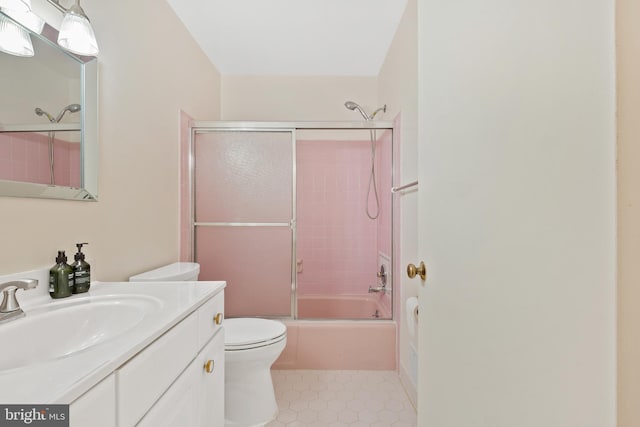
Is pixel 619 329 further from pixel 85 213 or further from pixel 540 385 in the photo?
pixel 85 213

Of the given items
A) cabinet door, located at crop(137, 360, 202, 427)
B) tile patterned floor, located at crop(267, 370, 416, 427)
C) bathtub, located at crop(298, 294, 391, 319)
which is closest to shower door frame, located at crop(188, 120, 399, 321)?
tile patterned floor, located at crop(267, 370, 416, 427)

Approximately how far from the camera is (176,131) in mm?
2102

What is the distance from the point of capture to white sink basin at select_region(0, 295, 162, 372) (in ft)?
2.61

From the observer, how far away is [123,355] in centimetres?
64

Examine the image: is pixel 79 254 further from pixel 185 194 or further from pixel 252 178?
pixel 252 178

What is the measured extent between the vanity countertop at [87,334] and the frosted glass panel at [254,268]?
3.76 ft

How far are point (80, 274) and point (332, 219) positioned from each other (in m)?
2.37

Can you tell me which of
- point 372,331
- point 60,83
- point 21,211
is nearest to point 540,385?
point 21,211

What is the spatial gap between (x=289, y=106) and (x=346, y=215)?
1.19 metres

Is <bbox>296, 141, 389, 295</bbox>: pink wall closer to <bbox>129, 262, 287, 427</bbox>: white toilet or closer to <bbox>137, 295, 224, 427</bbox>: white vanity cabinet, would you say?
<bbox>129, 262, 287, 427</bbox>: white toilet

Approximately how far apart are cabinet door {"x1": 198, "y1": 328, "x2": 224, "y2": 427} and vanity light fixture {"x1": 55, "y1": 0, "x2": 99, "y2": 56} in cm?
114

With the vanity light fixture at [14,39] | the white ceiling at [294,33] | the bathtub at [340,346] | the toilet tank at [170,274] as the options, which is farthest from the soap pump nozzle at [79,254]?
the white ceiling at [294,33]

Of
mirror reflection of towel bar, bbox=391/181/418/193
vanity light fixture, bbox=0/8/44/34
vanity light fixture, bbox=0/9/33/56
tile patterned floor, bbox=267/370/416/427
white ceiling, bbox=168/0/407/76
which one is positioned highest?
white ceiling, bbox=168/0/407/76

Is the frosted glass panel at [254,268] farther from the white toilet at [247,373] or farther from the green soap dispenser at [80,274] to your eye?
the green soap dispenser at [80,274]
